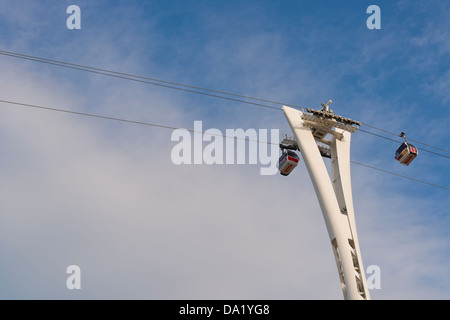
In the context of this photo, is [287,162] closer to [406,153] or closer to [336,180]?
[336,180]

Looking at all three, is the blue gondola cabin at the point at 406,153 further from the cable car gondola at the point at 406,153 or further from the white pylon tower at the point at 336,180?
the white pylon tower at the point at 336,180

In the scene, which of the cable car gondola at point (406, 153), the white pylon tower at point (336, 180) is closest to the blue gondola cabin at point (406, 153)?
the cable car gondola at point (406, 153)

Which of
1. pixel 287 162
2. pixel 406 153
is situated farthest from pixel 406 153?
pixel 287 162

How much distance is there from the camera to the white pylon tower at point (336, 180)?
111ft

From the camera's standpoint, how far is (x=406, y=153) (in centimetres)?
4044

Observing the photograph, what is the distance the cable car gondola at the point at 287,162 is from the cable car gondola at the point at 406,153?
8321mm

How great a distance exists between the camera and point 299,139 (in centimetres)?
3956

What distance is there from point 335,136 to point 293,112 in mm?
4186

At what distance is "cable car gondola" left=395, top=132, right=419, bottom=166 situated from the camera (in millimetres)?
40469
